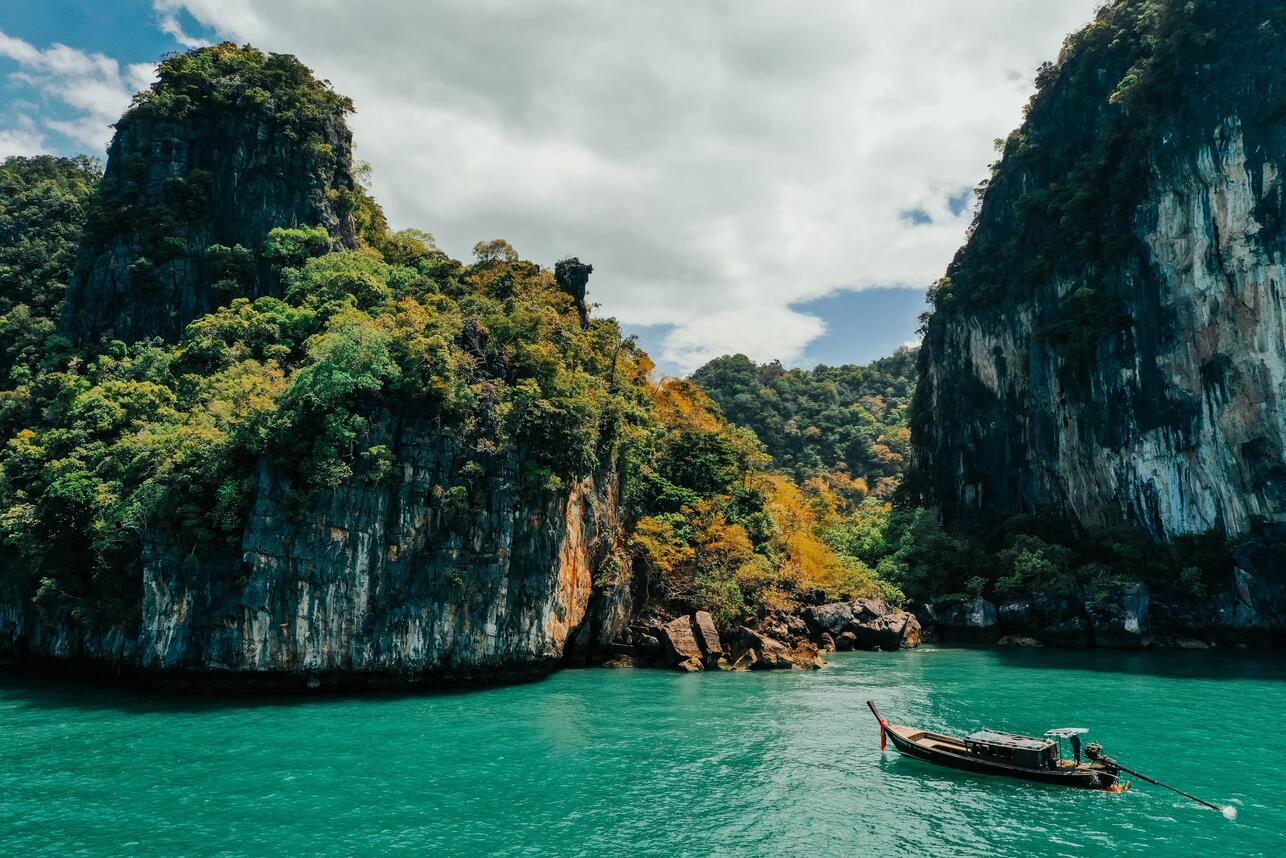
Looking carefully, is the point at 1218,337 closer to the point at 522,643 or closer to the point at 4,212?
the point at 522,643

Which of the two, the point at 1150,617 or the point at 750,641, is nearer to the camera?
the point at 750,641

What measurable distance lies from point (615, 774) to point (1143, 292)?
37759 mm

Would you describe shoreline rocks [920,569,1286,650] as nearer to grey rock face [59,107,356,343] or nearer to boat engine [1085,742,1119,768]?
boat engine [1085,742,1119,768]

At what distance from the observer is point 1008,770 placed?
1661 centimetres

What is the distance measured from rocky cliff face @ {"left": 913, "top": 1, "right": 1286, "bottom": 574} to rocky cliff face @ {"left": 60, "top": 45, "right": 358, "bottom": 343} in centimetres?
4134

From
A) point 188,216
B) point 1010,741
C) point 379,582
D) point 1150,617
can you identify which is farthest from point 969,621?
point 188,216

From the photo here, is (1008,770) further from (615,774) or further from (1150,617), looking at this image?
(1150,617)

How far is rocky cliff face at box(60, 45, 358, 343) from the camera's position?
37.8 meters

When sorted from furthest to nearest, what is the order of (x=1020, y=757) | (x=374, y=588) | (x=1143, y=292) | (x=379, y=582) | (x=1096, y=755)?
Answer: (x=1143, y=292) → (x=379, y=582) → (x=374, y=588) → (x=1020, y=757) → (x=1096, y=755)

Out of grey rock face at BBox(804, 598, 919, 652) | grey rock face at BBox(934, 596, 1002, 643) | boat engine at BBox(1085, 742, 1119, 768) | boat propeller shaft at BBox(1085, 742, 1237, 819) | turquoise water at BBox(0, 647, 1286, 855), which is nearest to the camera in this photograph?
turquoise water at BBox(0, 647, 1286, 855)

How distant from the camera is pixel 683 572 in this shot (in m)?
34.6

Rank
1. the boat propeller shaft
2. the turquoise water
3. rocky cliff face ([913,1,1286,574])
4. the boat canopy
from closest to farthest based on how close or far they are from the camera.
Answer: the turquoise water
the boat propeller shaft
the boat canopy
rocky cliff face ([913,1,1286,574])

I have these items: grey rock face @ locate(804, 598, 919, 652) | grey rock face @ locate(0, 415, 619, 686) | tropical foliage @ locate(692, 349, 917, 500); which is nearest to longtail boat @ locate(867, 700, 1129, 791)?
grey rock face @ locate(0, 415, 619, 686)

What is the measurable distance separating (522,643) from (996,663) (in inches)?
800
